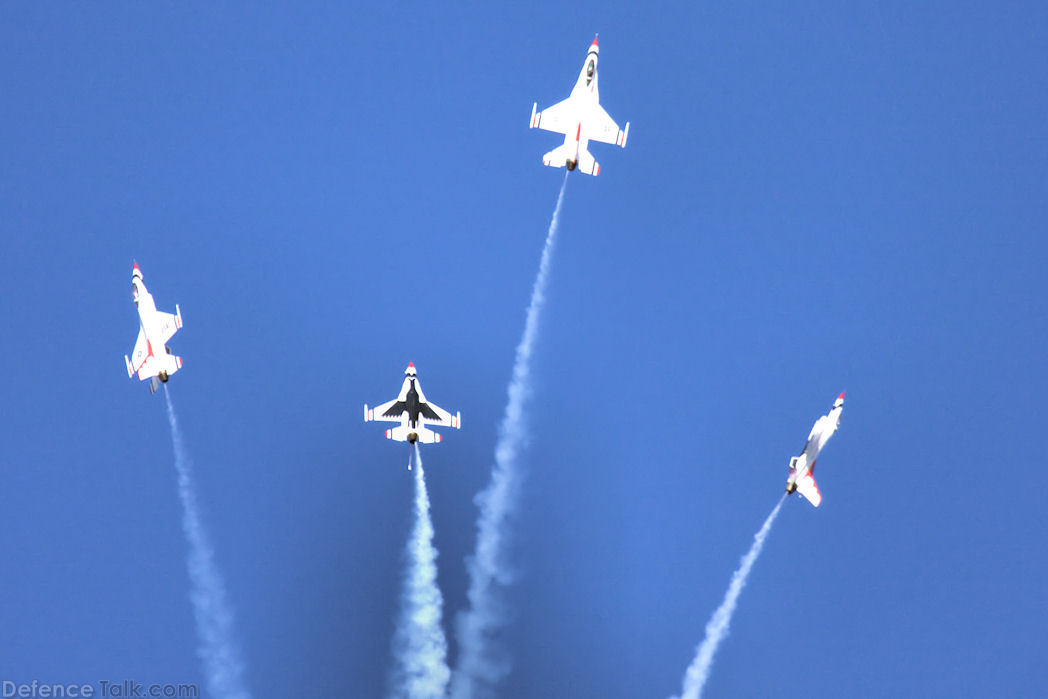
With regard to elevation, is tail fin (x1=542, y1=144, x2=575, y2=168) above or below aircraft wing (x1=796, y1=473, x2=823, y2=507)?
above

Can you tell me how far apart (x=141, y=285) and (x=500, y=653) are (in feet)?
88.1

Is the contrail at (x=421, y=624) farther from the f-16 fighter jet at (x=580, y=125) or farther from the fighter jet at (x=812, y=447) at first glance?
the fighter jet at (x=812, y=447)

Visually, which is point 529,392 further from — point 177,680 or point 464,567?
point 177,680

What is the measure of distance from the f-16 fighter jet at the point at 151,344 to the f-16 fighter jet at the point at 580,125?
20.5 metres

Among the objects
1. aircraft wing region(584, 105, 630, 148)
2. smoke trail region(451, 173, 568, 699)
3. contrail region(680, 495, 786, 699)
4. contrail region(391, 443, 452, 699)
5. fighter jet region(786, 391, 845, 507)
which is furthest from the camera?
contrail region(680, 495, 786, 699)

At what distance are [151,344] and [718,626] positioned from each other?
3338 centimetres

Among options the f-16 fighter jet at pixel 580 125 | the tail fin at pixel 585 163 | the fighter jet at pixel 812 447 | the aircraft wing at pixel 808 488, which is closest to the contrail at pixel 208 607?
the f-16 fighter jet at pixel 580 125

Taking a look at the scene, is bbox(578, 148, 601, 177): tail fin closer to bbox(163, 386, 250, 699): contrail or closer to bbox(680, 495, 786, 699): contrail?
bbox(680, 495, 786, 699): contrail

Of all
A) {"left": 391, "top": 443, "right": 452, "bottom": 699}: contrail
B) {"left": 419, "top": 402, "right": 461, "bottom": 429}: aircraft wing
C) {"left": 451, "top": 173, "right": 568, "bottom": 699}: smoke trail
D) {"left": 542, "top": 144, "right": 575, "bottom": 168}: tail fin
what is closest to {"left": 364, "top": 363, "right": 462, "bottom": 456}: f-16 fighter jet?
{"left": 419, "top": 402, "right": 461, "bottom": 429}: aircraft wing

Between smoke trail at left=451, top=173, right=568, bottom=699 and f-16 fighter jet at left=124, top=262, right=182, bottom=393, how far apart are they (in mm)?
18677

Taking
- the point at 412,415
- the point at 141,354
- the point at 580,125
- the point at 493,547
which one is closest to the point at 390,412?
the point at 412,415

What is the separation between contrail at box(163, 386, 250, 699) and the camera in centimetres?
7681

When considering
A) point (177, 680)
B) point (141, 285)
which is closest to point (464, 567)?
point (177, 680)

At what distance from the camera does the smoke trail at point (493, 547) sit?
7719 centimetres
